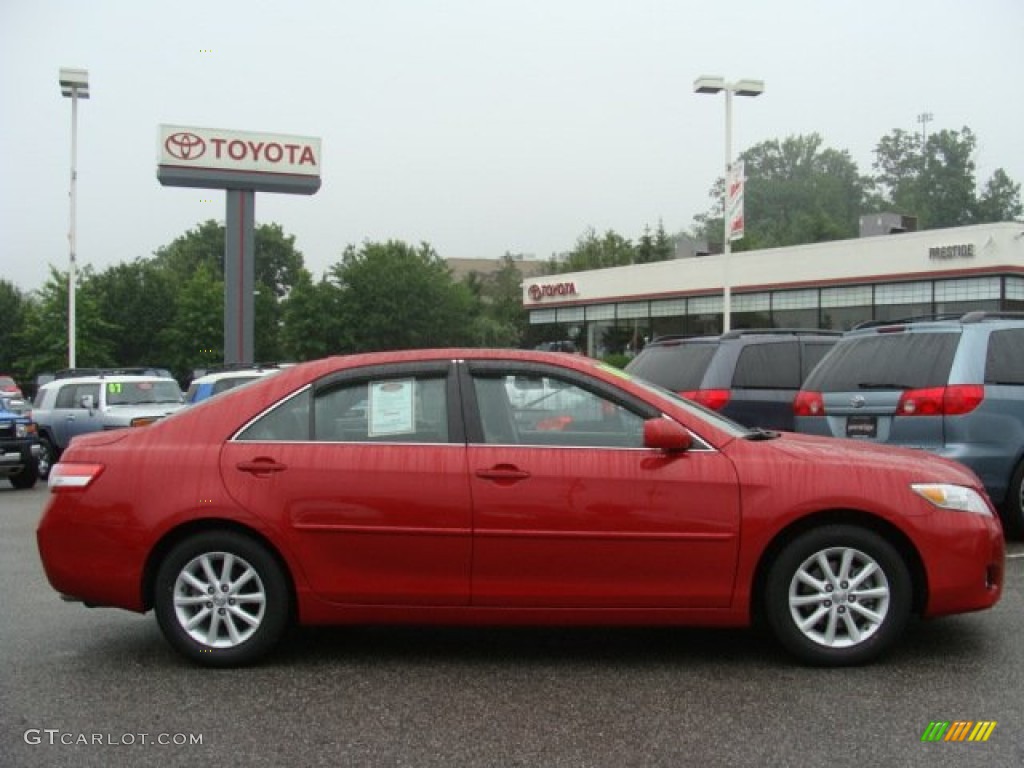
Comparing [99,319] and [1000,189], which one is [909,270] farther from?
[1000,189]

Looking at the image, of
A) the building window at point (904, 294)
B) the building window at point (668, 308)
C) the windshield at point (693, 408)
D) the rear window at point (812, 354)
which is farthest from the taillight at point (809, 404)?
the building window at point (668, 308)

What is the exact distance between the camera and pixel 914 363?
26.0 ft

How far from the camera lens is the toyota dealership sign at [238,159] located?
105ft

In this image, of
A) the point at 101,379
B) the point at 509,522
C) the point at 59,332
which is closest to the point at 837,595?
the point at 509,522

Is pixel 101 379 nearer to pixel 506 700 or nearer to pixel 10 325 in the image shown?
pixel 506 700

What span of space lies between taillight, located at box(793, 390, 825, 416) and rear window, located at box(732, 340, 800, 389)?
5.04 ft

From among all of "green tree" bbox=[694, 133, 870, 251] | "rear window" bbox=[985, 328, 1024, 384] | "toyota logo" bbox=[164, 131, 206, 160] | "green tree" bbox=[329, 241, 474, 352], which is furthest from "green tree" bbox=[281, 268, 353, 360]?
"green tree" bbox=[694, 133, 870, 251]

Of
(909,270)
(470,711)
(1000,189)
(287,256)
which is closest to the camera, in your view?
(470,711)

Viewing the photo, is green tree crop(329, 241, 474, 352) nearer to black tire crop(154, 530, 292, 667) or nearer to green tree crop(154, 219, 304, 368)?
green tree crop(154, 219, 304, 368)

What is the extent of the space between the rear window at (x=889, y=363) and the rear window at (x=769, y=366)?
1550 millimetres

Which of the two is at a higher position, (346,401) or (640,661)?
(346,401)

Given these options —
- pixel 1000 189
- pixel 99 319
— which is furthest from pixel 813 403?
pixel 1000 189

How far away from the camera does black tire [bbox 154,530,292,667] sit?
4.93 m

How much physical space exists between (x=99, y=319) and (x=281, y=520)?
49.6m
